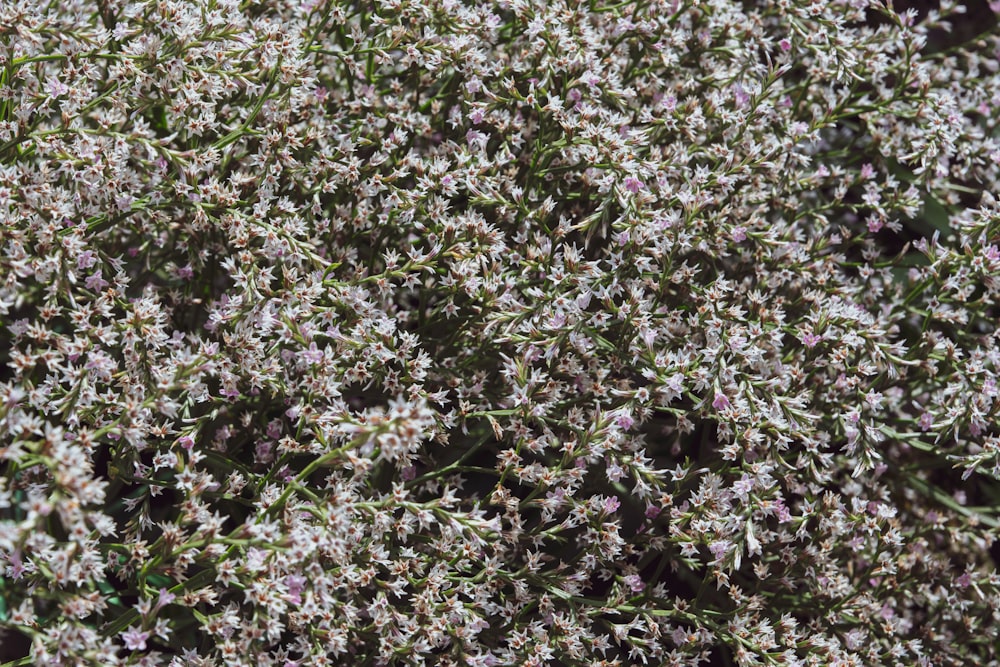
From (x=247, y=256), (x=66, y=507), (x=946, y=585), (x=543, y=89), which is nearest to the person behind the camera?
(x=66, y=507)

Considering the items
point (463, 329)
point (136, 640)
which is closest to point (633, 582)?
point (463, 329)

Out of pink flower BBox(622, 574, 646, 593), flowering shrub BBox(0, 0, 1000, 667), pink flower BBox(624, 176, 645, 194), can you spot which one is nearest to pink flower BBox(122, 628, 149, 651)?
flowering shrub BBox(0, 0, 1000, 667)

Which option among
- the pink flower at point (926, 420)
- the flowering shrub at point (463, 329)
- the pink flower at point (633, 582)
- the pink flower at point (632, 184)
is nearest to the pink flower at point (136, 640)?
the flowering shrub at point (463, 329)

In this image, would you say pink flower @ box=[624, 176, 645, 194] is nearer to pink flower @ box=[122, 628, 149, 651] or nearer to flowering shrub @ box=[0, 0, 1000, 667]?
flowering shrub @ box=[0, 0, 1000, 667]

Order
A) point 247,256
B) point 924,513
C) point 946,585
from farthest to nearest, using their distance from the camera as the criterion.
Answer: point 924,513, point 946,585, point 247,256

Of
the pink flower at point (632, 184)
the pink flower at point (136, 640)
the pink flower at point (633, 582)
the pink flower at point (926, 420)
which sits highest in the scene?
the pink flower at point (632, 184)

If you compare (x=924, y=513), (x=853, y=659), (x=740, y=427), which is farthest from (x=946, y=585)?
(x=740, y=427)

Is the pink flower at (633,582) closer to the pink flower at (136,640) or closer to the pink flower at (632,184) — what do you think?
the pink flower at (632,184)

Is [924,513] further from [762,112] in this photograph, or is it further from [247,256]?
[247,256]
